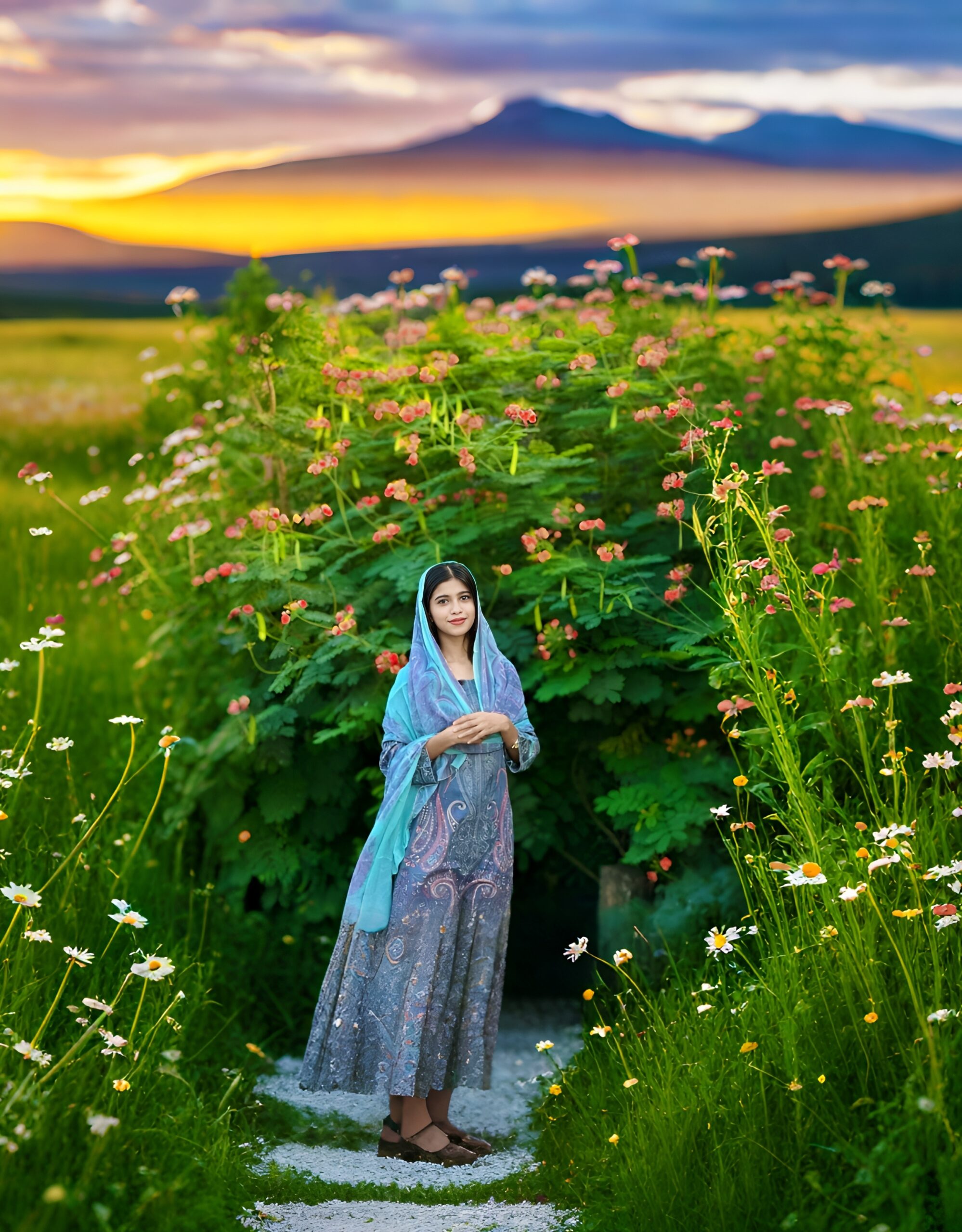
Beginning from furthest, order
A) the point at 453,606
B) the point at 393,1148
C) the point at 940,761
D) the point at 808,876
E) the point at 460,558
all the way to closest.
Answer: the point at 460,558 → the point at 393,1148 → the point at 453,606 → the point at 940,761 → the point at 808,876

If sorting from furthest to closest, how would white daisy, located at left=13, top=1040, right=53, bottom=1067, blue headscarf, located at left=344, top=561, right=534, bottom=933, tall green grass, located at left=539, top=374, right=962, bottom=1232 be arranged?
blue headscarf, located at left=344, top=561, right=534, bottom=933 → tall green grass, located at left=539, top=374, right=962, bottom=1232 → white daisy, located at left=13, top=1040, right=53, bottom=1067

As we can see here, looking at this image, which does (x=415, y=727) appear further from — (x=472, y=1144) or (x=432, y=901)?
(x=472, y=1144)

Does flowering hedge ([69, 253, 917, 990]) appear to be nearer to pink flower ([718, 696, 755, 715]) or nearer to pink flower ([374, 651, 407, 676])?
pink flower ([374, 651, 407, 676])

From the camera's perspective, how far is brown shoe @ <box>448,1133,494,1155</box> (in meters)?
4.50

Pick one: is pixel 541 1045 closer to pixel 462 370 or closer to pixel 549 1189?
pixel 549 1189

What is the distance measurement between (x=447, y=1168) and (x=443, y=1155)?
53mm

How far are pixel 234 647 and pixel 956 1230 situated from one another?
3682 millimetres

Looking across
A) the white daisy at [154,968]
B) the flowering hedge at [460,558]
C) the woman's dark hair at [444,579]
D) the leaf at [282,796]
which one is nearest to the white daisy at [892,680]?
the flowering hedge at [460,558]

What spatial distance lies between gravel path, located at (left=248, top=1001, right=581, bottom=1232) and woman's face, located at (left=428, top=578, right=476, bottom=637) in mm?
1482

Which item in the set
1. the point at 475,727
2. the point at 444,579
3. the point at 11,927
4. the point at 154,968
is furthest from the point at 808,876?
the point at 11,927

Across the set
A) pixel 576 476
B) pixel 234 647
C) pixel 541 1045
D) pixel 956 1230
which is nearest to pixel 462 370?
pixel 576 476

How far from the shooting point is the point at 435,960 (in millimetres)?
4348

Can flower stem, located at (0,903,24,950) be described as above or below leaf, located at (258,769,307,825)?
above

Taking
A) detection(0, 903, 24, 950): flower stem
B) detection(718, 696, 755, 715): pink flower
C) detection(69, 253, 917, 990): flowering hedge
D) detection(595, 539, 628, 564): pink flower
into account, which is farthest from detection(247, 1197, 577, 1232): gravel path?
detection(595, 539, 628, 564): pink flower
